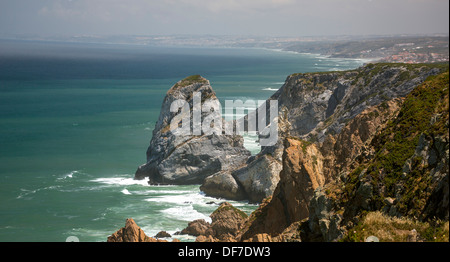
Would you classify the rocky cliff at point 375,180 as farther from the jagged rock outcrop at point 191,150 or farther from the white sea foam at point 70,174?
the white sea foam at point 70,174

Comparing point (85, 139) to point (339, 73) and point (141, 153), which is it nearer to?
point (141, 153)

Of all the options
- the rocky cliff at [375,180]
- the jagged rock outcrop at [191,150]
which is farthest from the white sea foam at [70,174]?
the rocky cliff at [375,180]

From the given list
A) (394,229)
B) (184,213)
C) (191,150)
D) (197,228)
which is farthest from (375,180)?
(191,150)

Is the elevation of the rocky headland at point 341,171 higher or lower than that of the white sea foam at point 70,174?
higher

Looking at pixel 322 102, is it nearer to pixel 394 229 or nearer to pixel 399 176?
pixel 399 176

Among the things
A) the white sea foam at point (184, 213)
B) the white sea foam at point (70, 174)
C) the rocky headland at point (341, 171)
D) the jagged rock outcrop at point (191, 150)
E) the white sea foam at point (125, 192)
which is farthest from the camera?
the white sea foam at point (70, 174)

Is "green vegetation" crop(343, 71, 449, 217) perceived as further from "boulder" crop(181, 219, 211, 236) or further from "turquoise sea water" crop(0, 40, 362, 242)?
"turquoise sea water" crop(0, 40, 362, 242)
